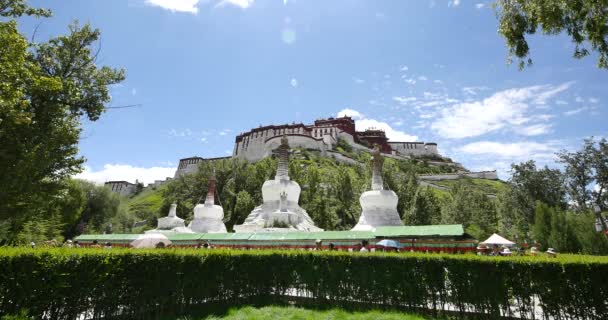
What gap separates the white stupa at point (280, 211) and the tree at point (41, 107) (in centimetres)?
1508

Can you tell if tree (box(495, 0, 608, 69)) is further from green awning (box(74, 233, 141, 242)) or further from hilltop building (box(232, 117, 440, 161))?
hilltop building (box(232, 117, 440, 161))

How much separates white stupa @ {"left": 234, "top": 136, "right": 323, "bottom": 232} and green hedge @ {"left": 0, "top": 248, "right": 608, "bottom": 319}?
606 inches

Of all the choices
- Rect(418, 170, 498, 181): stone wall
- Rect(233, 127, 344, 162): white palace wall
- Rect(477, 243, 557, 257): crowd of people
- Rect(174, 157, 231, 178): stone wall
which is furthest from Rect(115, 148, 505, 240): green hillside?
Rect(174, 157, 231, 178): stone wall

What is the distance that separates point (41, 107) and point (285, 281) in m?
11.1

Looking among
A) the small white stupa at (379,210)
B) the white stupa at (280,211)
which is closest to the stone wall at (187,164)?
the white stupa at (280,211)

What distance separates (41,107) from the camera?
12336mm

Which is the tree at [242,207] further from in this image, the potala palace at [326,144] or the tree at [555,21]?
the potala palace at [326,144]

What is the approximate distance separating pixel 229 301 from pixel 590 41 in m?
12.6

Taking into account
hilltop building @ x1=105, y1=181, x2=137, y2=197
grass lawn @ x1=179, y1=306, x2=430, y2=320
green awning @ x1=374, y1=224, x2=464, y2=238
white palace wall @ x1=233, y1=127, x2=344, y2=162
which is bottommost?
grass lawn @ x1=179, y1=306, x2=430, y2=320

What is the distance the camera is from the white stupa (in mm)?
26500

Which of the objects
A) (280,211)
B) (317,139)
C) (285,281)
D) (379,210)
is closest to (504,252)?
(379,210)

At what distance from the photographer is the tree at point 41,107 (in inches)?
367

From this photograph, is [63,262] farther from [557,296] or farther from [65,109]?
[557,296]

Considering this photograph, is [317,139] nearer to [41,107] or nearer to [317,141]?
[317,141]
